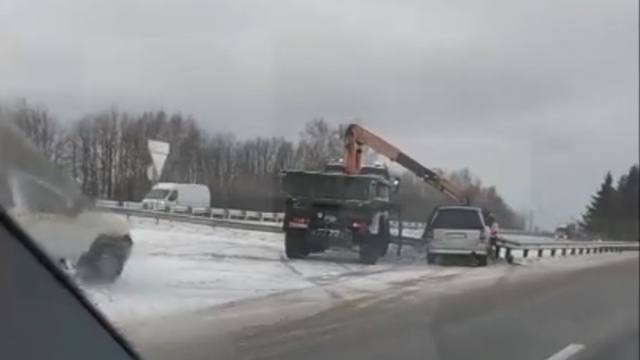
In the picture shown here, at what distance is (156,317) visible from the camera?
4.51 meters

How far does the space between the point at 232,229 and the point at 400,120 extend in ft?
3.37

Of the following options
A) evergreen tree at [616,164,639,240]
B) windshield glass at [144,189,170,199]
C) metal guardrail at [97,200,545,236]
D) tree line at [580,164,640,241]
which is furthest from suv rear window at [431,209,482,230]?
evergreen tree at [616,164,639,240]

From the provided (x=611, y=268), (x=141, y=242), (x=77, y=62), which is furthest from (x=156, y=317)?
(x=611, y=268)

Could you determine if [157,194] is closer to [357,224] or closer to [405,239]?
[357,224]

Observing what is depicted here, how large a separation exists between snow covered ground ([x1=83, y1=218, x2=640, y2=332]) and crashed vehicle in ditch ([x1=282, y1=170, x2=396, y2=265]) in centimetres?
7

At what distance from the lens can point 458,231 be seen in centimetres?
564

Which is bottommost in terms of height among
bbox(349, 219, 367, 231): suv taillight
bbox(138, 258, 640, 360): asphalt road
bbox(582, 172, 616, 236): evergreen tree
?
bbox(138, 258, 640, 360): asphalt road

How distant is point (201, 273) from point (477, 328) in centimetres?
255

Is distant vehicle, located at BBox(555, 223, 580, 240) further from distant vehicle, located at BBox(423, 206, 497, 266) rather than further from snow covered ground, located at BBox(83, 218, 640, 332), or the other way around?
snow covered ground, located at BBox(83, 218, 640, 332)

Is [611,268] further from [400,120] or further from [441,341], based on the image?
[400,120]

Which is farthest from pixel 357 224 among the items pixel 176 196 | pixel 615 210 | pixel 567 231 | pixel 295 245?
pixel 615 210

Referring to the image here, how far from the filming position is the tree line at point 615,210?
7.05 meters

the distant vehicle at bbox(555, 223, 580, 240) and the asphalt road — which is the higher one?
the distant vehicle at bbox(555, 223, 580, 240)

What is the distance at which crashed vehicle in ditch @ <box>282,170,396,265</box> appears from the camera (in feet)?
16.1
